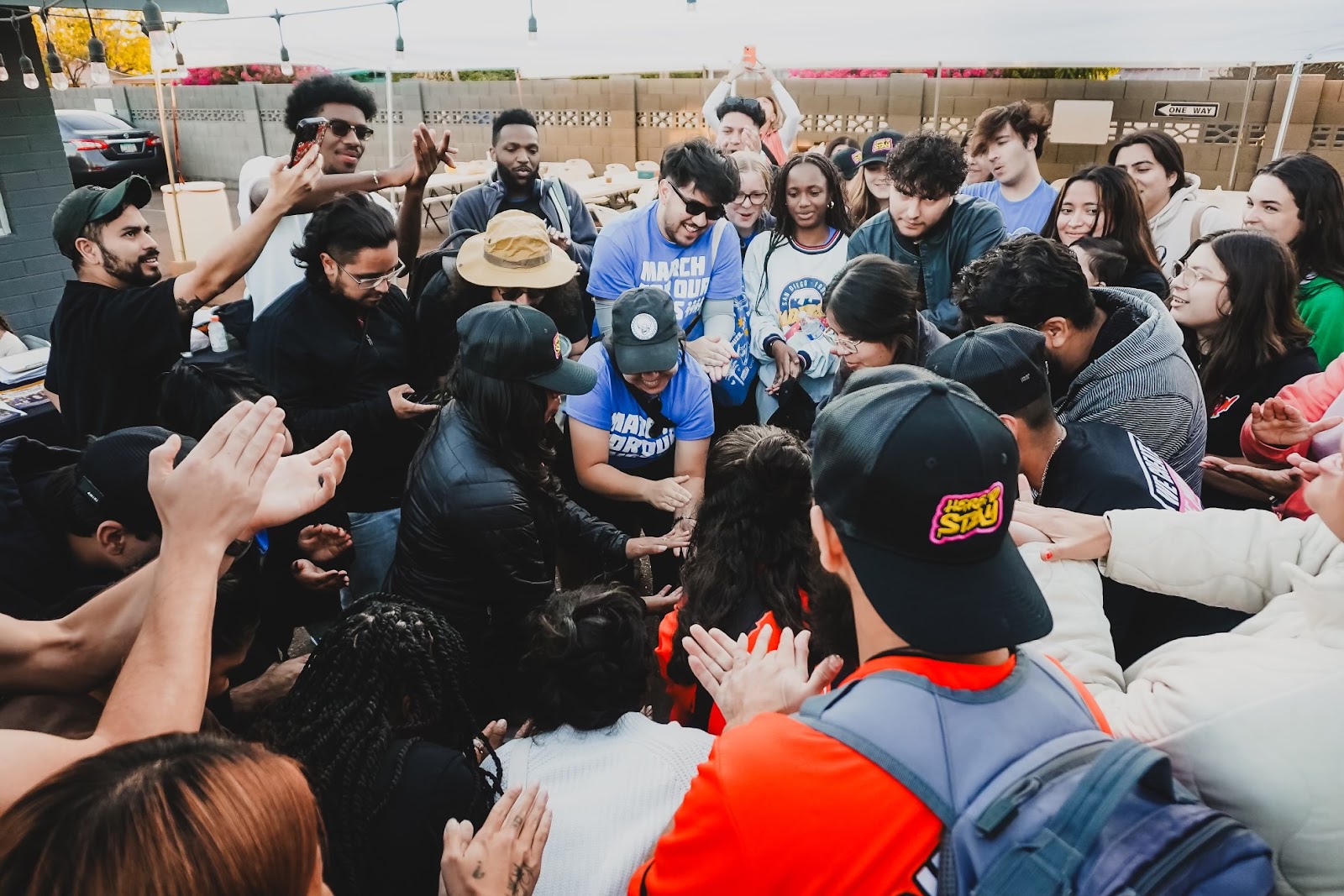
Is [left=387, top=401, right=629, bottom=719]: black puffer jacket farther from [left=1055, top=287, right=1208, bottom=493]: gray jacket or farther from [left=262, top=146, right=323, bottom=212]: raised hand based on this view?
[left=1055, top=287, right=1208, bottom=493]: gray jacket

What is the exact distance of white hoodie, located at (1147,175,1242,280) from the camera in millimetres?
4547

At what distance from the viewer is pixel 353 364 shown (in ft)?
10.5

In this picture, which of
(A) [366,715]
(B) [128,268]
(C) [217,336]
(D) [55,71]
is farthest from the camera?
(D) [55,71]

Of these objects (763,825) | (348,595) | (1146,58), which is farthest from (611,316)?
(1146,58)

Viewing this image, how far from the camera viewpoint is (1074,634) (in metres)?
1.63

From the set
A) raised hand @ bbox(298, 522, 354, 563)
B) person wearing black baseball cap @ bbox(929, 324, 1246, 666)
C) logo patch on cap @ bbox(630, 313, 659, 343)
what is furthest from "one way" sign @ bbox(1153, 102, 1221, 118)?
raised hand @ bbox(298, 522, 354, 563)

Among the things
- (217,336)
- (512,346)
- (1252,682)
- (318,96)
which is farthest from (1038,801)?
(217,336)

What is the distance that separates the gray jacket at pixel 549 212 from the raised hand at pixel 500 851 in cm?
365

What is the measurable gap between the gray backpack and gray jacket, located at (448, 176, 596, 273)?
412 centimetres

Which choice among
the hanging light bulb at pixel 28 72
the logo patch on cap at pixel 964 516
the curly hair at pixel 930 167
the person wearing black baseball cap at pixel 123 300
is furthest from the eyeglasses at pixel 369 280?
the hanging light bulb at pixel 28 72

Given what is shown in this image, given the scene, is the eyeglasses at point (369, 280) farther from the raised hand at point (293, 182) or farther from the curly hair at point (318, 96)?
the curly hair at point (318, 96)

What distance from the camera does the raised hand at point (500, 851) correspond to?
1.56 m

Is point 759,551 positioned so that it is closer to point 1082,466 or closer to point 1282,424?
point 1082,466

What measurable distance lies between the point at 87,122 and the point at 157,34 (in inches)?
501
